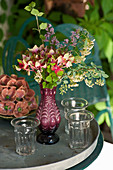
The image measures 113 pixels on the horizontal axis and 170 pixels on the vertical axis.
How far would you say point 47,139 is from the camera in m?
1.12

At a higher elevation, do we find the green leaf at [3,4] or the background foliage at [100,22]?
the green leaf at [3,4]

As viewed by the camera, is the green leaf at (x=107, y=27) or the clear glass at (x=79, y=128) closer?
the clear glass at (x=79, y=128)

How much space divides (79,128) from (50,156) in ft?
0.46

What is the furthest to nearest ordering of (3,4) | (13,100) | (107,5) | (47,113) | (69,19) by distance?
1. (3,4)
2. (69,19)
3. (107,5)
4. (13,100)
5. (47,113)

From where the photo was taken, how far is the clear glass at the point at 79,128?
1049 mm

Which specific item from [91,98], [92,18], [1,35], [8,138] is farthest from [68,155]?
[1,35]

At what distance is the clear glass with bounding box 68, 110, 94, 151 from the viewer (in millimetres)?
1049

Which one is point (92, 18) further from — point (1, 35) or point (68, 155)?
point (68, 155)

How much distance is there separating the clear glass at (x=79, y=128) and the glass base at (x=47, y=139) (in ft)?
0.25

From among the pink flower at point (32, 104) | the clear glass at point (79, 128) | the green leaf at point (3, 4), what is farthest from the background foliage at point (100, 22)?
the clear glass at point (79, 128)

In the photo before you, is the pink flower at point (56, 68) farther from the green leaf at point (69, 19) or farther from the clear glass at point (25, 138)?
the green leaf at point (69, 19)

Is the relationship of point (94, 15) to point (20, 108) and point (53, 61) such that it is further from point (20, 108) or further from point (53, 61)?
point (53, 61)

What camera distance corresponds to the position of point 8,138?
3.81 feet

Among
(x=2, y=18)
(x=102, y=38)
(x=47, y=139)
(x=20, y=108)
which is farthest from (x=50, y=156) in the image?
(x=2, y=18)
